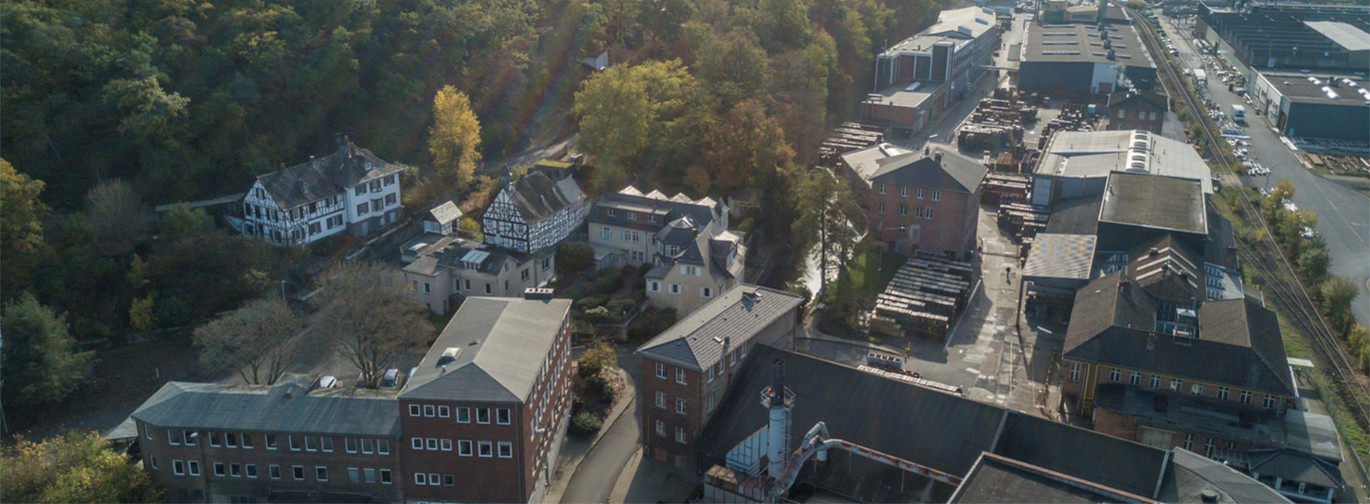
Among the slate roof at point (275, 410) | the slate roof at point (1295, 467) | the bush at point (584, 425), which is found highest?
the slate roof at point (275, 410)

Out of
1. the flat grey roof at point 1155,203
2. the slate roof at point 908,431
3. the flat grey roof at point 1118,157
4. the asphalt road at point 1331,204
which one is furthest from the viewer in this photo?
the flat grey roof at point 1118,157

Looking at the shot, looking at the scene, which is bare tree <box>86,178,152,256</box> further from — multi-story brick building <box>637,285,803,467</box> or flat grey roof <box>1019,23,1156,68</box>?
flat grey roof <box>1019,23,1156,68</box>

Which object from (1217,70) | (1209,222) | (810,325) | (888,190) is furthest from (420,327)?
(1217,70)

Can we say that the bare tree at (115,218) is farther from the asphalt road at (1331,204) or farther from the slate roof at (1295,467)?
the asphalt road at (1331,204)

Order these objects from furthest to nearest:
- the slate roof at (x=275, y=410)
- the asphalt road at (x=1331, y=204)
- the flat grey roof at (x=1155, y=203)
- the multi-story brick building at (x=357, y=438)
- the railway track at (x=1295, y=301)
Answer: the asphalt road at (x=1331, y=204) → the flat grey roof at (x=1155, y=203) → the railway track at (x=1295, y=301) → the slate roof at (x=275, y=410) → the multi-story brick building at (x=357, y=438)

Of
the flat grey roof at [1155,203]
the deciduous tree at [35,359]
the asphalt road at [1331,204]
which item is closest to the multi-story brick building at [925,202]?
the flat grey roof at [1155,203]

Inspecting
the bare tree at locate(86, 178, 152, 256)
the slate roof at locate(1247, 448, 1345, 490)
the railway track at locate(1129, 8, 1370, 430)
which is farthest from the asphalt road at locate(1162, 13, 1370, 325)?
the bare tree at locate(86, 178, 152, 256)
